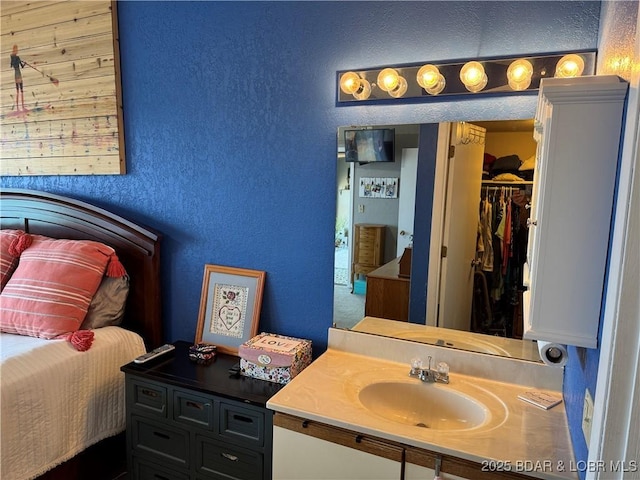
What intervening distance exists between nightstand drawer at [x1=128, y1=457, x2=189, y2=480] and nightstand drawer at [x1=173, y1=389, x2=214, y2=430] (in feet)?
0.79

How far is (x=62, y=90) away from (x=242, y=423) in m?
2.13

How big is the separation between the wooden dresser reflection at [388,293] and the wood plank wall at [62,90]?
1520mm

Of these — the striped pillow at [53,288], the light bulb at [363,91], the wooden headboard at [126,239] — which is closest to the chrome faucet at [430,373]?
the light bulb at [363,91]

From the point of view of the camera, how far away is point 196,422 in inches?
68.9

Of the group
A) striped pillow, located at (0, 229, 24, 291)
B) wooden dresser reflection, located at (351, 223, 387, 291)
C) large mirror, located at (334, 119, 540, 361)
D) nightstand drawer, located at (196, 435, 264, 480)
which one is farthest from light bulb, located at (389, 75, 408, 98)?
striped pillow, located at (0, 229, 24, 291)

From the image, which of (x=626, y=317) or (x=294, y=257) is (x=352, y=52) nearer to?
(x=294, y=257)

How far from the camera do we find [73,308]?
2096mm

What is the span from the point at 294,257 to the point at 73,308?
1096 millimetres

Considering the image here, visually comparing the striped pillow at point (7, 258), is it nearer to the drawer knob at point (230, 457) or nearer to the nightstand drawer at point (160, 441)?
the nightstand drawer at point (160, 441)

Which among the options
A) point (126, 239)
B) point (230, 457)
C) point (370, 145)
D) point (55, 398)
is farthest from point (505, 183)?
point (55, 398)

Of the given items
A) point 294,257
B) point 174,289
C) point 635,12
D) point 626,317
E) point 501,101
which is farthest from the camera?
point 174,289

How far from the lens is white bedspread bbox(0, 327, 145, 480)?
5.64ft

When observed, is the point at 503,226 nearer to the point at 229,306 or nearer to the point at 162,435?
the point at 229,306

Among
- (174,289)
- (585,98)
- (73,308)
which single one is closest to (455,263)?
(585,98)
